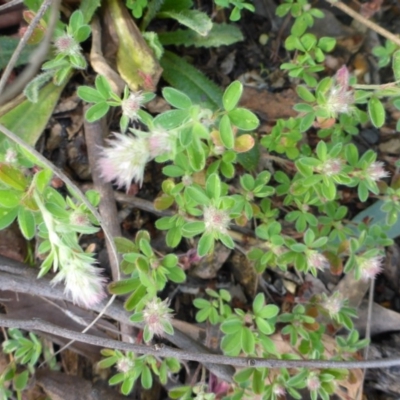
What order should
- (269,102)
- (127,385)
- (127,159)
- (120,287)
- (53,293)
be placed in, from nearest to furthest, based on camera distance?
1. (127,159)
2. (120,287)
3. (127,385)
4. (53,293)
5. (269,102)

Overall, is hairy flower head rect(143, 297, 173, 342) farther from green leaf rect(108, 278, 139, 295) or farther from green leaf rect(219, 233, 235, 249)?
green leaf rect(219, 233, 235, 249)

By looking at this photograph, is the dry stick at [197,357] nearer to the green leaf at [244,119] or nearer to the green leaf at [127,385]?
the green leaf at [127,385]

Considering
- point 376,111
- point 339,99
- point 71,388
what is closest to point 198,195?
point 339,99

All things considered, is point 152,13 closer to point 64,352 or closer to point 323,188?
point 323,188

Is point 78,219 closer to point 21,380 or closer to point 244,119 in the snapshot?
point 244,119

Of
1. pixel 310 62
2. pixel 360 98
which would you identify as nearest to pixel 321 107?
pixel 360 98

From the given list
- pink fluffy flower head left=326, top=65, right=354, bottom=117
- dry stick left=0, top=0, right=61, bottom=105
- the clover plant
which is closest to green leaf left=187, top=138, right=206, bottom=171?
the clover plant
